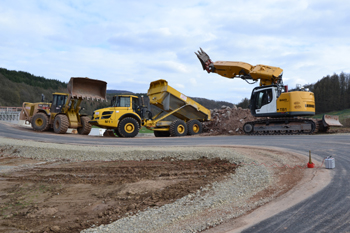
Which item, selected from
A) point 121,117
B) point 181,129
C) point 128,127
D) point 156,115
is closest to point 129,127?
point 128,127

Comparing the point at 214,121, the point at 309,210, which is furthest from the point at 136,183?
the point at 214,121

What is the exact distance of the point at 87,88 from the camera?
17047mm

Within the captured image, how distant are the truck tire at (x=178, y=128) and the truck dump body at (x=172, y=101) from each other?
2.93 feet

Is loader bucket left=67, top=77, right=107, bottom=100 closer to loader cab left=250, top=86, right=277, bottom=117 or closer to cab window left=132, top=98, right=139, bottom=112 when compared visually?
cab window left=132, top=98, right=139, bottom=112

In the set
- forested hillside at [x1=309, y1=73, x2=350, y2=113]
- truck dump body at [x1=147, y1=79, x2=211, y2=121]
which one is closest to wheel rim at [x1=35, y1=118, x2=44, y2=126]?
truck dump body at [x1=147, y1=79, x2=211, y2=121]

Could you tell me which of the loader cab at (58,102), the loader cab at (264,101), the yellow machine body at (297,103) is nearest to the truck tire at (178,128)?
the loader cab at (264,101)

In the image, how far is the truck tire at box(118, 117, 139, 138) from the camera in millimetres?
16719

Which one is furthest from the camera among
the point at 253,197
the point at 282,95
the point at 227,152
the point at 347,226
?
the point at 282,95

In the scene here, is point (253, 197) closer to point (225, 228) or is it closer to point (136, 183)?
point (225, 228)

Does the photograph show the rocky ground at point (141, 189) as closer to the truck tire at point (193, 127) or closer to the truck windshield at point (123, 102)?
the truck windshield at point (123, 102)

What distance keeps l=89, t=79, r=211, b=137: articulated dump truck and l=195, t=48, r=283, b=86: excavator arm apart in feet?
9.65

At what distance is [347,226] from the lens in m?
3.45

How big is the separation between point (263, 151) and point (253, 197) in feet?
14.9

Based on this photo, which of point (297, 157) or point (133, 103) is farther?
point (133, 103)
